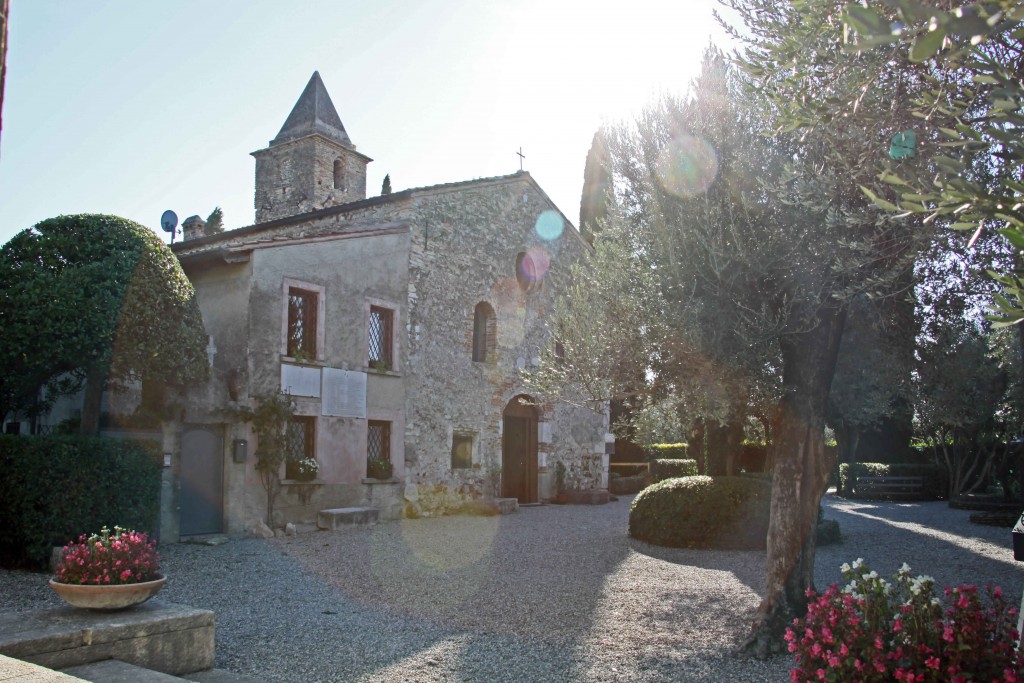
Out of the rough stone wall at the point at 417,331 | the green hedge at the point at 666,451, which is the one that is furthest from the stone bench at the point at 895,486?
the rough stone wall at the point at 417,331

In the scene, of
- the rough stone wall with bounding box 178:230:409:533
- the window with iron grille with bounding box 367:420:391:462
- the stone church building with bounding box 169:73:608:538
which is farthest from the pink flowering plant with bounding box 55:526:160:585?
the window with iron grille with bounding box 367:420:391:462

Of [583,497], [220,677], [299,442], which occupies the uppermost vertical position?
[299,442]

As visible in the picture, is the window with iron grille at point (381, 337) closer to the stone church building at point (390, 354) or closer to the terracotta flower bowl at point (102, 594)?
the stone church building at point (390, 354)

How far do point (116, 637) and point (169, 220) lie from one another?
47.3ft

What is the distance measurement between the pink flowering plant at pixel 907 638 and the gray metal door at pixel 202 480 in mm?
10270

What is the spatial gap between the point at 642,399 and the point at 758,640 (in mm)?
2787

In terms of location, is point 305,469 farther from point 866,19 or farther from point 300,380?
point 866,19

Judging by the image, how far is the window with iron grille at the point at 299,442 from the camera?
13.2 meters

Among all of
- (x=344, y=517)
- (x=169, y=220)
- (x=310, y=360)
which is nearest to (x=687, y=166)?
(x=310, y=360)

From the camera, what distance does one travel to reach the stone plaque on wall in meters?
14.1

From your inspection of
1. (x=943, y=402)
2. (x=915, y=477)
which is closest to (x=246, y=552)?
(x=943, y=402)

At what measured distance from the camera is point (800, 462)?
6.69 m

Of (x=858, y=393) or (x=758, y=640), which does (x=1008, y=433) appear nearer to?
(x=858, y=393)

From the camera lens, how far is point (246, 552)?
11.1 meters
